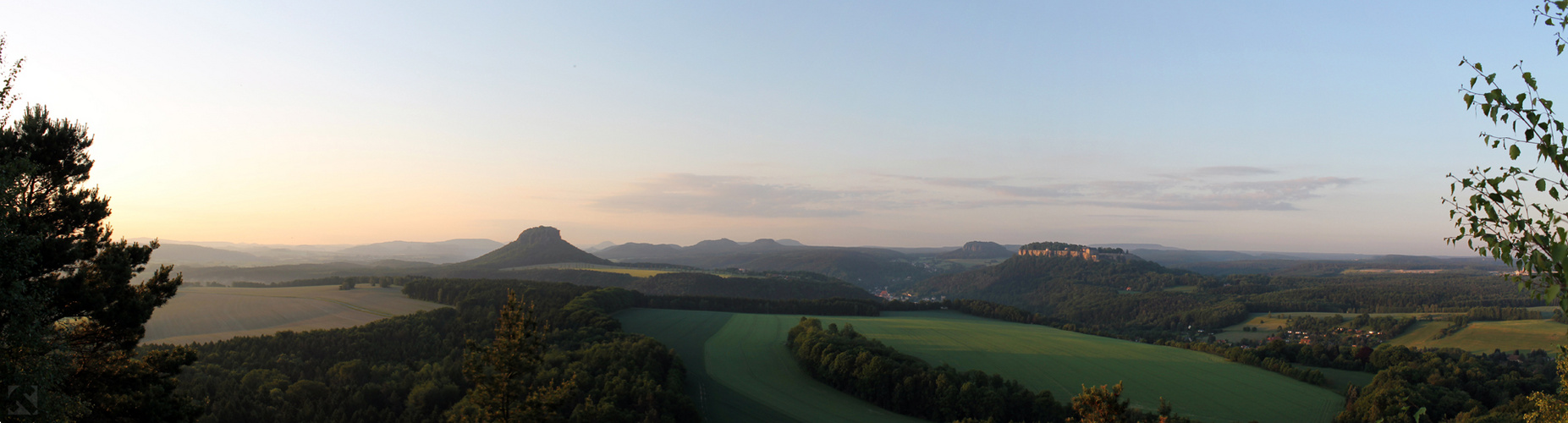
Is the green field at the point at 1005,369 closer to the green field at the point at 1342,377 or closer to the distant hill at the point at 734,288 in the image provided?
the green field at the point at 1342,377

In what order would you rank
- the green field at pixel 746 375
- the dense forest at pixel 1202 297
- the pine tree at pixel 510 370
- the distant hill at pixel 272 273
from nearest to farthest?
the pine tree at pixel 510 370 → the green field at pixel 746 375 → the dense forest at pixel 1202 297 → the distant hill at pixel 272 273

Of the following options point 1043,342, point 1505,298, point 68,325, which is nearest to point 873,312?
point 1043,342

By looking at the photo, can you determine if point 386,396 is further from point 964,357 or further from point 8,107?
point 964,357

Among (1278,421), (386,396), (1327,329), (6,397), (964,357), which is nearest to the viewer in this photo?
(6,397)

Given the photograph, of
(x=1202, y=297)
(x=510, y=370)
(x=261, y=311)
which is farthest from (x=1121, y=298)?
(x=261, y=311)

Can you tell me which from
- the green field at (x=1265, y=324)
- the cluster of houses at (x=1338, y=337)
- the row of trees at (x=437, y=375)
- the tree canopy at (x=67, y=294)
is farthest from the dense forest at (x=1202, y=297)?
the tree canopy at (x=67, y=294)

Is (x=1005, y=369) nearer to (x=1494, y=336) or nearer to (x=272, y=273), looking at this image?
(x=1494, y=336)

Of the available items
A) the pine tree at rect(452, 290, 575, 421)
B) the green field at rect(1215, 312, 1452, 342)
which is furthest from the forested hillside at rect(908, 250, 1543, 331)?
the pine tree at rect(452, 290, 575, 421)
